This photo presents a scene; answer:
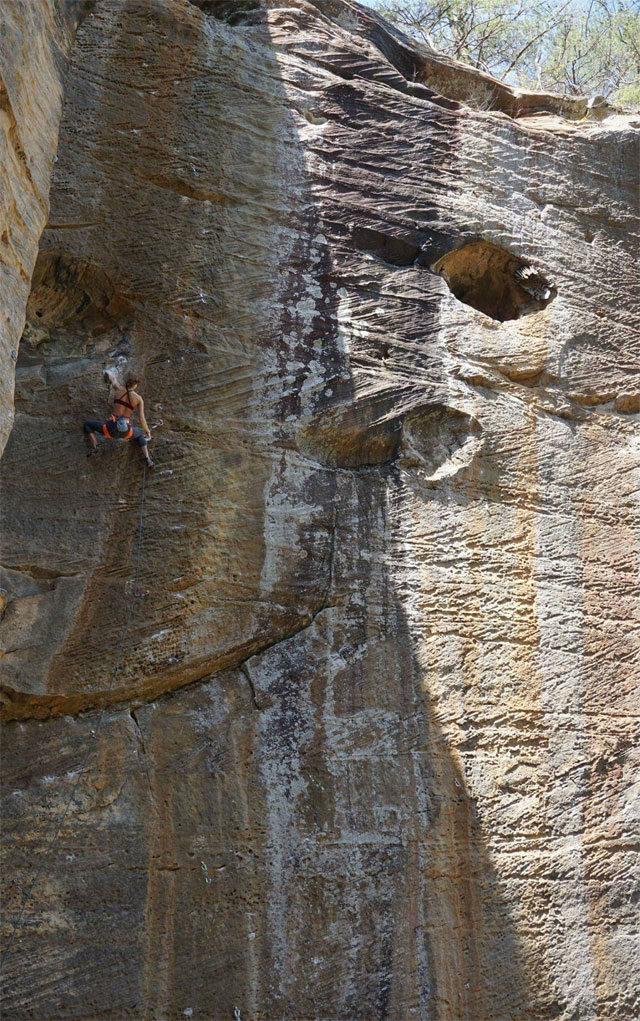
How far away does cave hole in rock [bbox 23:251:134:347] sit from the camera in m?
7.00

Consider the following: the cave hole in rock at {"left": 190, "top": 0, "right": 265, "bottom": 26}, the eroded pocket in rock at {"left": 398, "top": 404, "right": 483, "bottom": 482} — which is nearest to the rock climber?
the eroded pocket in rock at {"left": 398, "top": 404, "right": 483, "bottom": 482}

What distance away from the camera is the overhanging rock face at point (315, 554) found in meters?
5.95

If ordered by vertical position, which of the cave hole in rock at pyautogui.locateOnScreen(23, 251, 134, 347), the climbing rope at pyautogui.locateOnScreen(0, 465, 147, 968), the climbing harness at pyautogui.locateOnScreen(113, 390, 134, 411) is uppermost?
the cave hole in rock at pyautogui.locateOnScreen(23, 251, 134, 347)

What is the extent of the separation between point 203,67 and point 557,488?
412 cm

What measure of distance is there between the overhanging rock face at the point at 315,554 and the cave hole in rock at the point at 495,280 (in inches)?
1.4

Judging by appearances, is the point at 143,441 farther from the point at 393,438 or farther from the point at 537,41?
the point at 537,41

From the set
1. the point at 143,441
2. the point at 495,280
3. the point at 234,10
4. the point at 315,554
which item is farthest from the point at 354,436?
the point at 234,10

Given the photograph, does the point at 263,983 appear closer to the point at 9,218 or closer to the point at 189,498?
the point at 189,498

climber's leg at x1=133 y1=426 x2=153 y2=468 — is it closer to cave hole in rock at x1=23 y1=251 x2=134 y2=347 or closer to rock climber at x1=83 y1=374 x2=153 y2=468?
rock climber at x1=83 y1=374 x2=153 y2=468

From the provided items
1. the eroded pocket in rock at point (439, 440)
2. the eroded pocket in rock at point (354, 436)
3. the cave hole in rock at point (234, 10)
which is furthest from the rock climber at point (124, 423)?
the cave hole in rock at point (234, 10)

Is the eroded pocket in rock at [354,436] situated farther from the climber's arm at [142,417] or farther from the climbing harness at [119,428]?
the climbing harness at [119,428]

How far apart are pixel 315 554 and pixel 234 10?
466 centimetres

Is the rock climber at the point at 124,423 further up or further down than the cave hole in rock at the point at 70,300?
further down

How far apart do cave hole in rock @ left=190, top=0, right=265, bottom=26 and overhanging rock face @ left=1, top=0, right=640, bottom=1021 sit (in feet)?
0.18
